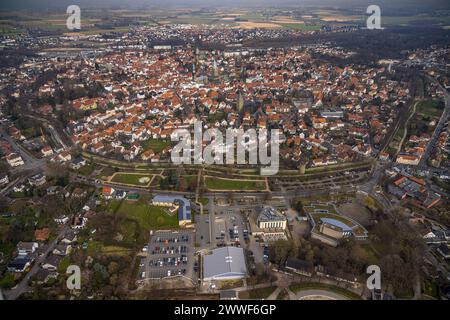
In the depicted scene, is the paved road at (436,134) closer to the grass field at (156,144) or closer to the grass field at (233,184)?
the grass field at (233,184)

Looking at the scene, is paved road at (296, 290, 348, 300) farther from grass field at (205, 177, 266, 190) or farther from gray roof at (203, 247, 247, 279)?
grass field at (205, 177, 266, 190)

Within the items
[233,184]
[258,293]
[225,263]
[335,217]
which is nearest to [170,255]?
[225,263]

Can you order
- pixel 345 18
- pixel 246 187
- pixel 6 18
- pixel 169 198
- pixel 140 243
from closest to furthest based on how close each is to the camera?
pixel 140 243, pixel 169 198, pixel 246 187, pixel 6 18, pixel 345 18

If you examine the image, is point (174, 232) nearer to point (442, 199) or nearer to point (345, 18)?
point (442, 199)

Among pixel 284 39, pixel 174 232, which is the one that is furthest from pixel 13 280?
pixel 284 39

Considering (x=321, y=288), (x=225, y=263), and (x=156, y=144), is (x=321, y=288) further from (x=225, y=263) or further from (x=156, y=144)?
(x=156, y=144)
